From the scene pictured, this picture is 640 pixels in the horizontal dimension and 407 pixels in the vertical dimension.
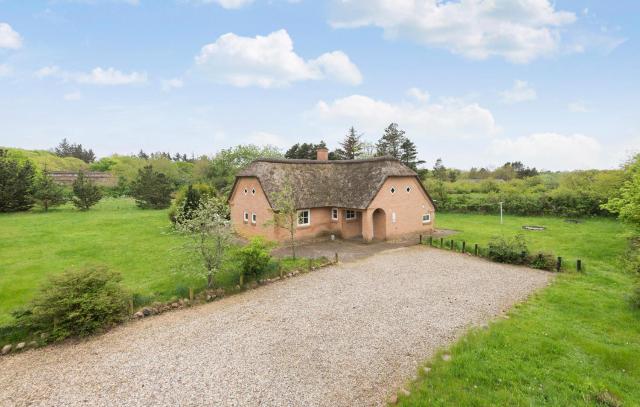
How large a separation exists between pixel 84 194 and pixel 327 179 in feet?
100

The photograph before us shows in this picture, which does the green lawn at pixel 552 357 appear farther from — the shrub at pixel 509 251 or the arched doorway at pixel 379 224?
the arched doorway at pixel 379 224

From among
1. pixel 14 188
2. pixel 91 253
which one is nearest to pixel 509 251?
pixel 91 253

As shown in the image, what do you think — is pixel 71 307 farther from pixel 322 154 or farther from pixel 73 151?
pixel 73 151

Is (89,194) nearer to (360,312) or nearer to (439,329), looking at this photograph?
(360,312)

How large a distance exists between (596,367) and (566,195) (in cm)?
3021

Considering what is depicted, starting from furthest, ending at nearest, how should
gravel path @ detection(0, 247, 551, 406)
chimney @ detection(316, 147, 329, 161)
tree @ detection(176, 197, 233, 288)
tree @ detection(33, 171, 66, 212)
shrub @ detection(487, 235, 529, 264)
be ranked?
1. tree @ detection(33, 171, 66, 212)
2. chimney @ detection(316, 147, 329, 161)
3. shrub @ detection(487, 235, 529, 264)
4. tree @ detection(176, 197, 233, 288)
5. gravel path @ detection(0, 247, 551, 406)

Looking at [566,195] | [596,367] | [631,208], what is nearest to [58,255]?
[596,367]

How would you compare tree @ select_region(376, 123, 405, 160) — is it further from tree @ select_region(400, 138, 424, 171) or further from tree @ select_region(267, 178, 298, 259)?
tree @ select_region(267, 178, 298, 259)

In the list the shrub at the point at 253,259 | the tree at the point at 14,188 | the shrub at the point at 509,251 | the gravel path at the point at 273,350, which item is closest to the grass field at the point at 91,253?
the shrub at the point at 253,259

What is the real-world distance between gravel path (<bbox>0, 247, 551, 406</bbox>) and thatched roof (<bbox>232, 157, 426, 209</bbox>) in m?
9.00

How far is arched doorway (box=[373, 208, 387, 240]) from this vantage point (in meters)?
23.8

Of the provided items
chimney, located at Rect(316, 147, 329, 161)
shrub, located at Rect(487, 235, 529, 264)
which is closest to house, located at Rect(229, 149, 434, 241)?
chimney, located at Rect(316, 147, 329, 161)

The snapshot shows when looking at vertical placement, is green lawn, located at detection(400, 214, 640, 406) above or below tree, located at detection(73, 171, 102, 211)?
below

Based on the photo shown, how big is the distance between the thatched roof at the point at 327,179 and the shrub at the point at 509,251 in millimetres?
7989
